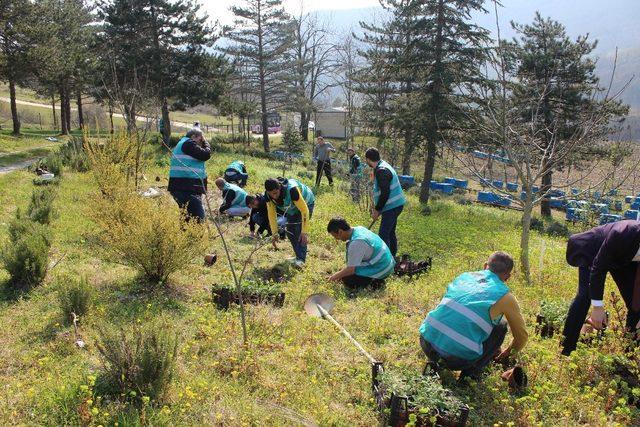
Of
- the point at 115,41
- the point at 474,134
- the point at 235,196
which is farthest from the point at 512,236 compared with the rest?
the point at 115,41

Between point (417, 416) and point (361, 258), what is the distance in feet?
9.09

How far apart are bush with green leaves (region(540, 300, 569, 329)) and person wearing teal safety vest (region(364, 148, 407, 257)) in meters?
2.54

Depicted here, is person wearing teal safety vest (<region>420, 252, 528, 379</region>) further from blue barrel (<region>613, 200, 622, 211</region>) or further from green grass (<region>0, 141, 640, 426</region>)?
blue barrel (<region>613, 200, 622, 211</region>)

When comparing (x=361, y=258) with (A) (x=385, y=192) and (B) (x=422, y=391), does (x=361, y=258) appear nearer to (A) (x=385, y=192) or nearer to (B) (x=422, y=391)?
(A) (x=385, y=192)

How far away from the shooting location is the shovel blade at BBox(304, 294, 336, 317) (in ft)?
16.3

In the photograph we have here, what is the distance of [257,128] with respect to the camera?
153 feet

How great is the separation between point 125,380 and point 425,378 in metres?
2.06

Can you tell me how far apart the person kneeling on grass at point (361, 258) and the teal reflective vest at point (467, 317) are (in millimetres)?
2031

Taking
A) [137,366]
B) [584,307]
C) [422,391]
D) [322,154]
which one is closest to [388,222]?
[584,307]

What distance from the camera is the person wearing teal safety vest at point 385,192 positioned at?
22.0 ft

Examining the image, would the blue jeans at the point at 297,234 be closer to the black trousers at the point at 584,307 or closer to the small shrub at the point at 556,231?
the black trousers at the point at 584,307

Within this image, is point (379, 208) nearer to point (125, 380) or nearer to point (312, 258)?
point (312, 258)

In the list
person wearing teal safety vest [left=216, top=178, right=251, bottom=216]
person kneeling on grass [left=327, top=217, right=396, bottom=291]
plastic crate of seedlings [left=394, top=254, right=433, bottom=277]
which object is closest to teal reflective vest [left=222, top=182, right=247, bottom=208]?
person wearing teal safety vest [left=216, top=178, right=251, bottom=216]

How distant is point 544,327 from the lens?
4.74 m
